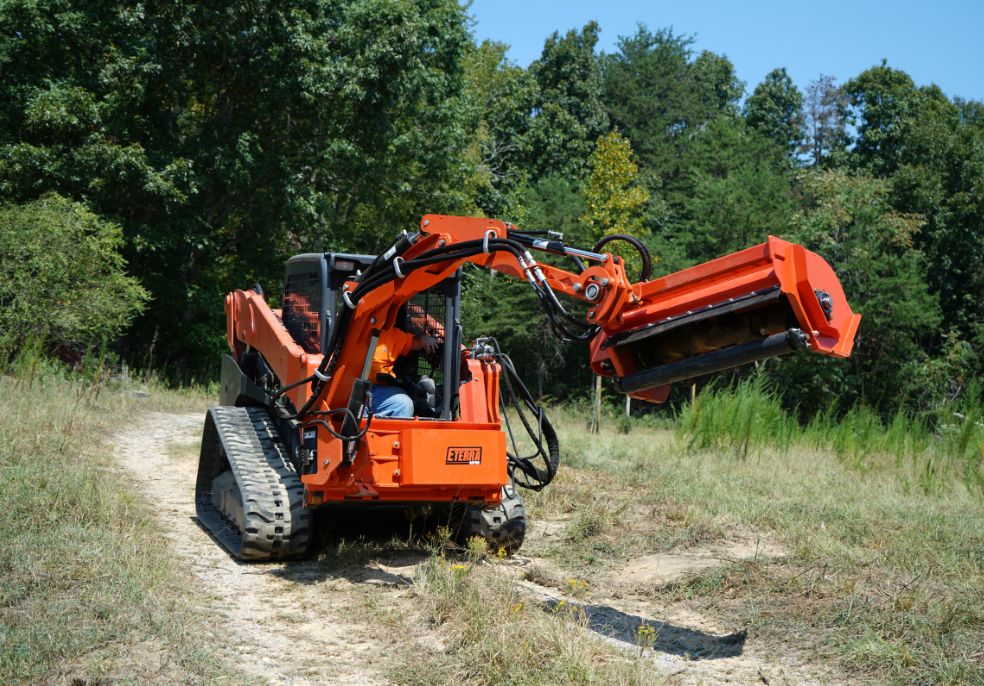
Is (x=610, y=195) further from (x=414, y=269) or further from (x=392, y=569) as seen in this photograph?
(x=414, y=269)

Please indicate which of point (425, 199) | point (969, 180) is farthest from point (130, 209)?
point (969, 180)

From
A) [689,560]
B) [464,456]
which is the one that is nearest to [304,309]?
[464,456]

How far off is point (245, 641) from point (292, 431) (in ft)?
8.71

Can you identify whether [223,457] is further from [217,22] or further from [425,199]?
[425,199]

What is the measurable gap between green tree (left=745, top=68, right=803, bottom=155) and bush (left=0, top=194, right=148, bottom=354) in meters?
35.6

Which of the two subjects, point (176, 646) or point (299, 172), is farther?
point (299, 172)

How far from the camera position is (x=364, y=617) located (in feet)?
21.1

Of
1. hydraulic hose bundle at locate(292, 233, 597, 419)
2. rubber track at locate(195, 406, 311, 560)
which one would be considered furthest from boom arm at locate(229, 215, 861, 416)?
rubber track at locate(195, 406, 311, 560)

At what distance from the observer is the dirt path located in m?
5.56

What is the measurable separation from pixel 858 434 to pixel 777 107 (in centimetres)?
3724

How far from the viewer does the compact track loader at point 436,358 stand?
5.55m

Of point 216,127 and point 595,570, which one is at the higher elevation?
point 216,127

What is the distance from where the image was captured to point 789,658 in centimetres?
582

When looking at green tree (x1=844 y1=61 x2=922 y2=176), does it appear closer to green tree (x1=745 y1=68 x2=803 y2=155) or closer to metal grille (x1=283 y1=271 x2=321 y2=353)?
green tree (x1=745 y1=68 x2=803 y2=155)
